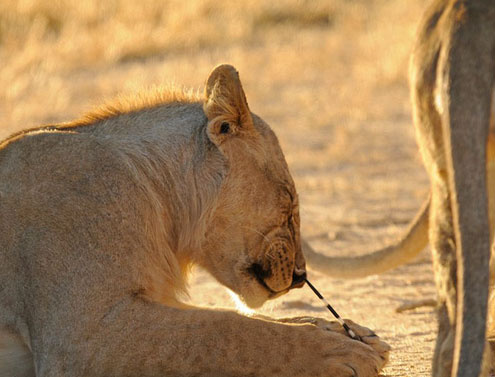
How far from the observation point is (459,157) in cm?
335

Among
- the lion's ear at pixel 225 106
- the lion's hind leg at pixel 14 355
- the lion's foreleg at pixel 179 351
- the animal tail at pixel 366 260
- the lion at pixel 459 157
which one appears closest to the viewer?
the lion at pixel 459 157

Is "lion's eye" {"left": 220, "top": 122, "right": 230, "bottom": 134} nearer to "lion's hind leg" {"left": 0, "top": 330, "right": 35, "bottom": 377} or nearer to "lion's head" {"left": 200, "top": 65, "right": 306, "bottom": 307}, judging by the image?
"lion's head" {"left": 200, "top": 65, "right": 306, "bottom": 307}

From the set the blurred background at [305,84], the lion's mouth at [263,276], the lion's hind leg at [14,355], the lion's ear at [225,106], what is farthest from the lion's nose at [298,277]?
the lion's hind leg at [14,355]

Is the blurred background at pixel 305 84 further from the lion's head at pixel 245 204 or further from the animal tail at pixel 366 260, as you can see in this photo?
the lion's head at pixel 245 204

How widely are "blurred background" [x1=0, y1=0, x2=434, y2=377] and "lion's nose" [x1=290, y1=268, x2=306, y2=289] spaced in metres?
0.51

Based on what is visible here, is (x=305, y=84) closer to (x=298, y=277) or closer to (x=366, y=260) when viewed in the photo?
(x=366, y=260)

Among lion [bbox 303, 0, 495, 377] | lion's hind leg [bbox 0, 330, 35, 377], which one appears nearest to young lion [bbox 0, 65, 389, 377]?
lion's hind leg [bbox 0, 330, 35, 377]

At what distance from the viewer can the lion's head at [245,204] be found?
14.6 ft

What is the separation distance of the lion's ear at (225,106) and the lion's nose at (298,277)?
2.04 feet

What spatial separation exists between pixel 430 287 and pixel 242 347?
8.38 ft

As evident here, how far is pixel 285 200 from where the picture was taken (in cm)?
454

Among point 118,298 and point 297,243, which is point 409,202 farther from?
point 118,298

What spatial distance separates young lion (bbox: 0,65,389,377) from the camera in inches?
155

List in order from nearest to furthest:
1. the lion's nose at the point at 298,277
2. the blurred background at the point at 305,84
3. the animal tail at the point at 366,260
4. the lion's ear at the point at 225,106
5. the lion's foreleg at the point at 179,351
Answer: the lion's foreleg at the point at 179,351, the lion's ear at the point at 225,106, the lion's nose at the point at 298,277, the animal tail at the point at 366,260, the blurred background at the point at 305,84
